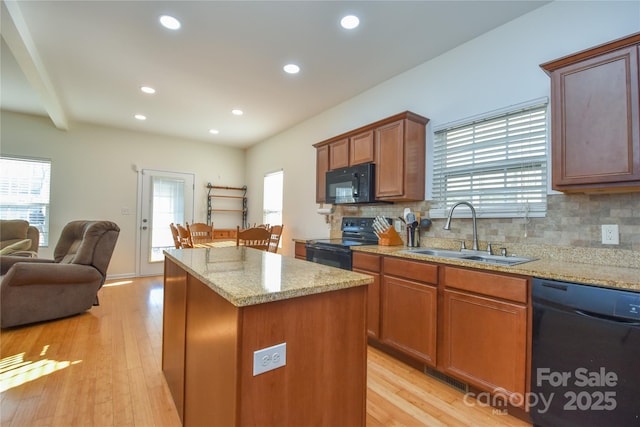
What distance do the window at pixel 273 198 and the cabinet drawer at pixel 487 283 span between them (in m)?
3.59

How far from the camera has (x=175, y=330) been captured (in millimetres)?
1796

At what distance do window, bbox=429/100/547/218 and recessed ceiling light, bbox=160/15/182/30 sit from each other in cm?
241

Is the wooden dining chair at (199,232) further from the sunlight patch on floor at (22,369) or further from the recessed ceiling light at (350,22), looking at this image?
the recessed ceiling light at (350,22)

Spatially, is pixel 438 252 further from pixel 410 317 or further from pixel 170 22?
pixel 170 22

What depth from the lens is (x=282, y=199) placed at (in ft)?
16.6

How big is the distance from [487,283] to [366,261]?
1010mm

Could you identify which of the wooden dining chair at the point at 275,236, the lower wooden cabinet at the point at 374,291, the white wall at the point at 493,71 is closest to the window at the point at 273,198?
the wooden dining chair at the point at 275,236

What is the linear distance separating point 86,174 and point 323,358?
5654 mm

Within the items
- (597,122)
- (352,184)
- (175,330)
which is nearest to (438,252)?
(352,184)

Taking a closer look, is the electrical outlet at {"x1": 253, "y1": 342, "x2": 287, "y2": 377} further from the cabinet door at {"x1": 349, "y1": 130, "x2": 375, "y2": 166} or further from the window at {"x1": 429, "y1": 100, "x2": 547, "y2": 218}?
the cabinet door at {"x1": 349, "y1": 130, "x2": 375, "y2": 166}

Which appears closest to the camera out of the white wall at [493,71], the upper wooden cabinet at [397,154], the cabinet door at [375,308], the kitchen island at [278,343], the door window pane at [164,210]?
the kitchen island at [278,343]

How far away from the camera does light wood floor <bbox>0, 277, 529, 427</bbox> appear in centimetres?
168

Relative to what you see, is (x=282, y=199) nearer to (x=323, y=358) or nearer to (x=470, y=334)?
(x=470, y=334)

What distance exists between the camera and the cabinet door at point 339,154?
11.0 ft
